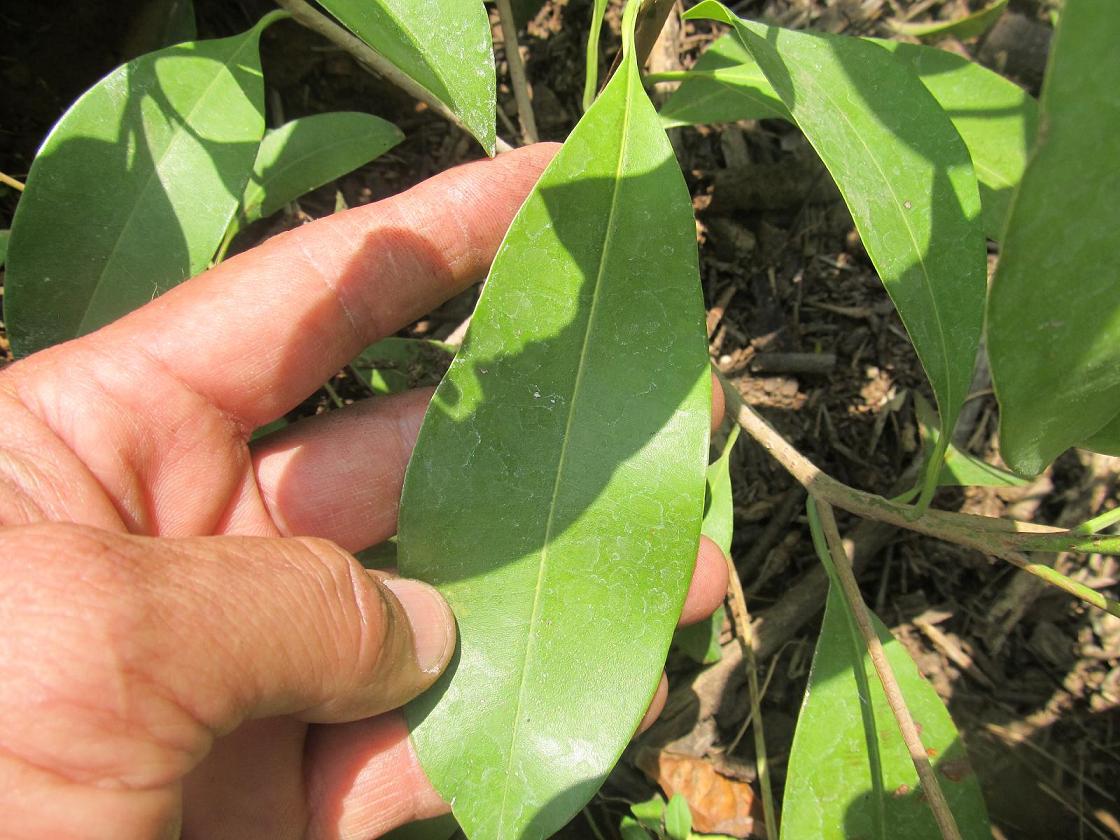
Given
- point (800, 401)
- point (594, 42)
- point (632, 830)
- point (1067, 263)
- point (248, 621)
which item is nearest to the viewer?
point (1067, 263)

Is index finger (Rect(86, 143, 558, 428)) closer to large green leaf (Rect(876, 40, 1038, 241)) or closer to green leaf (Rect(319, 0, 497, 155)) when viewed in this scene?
green leaf (Rect(319, 0, 497, 155))

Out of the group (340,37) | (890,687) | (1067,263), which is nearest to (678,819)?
(890,687)

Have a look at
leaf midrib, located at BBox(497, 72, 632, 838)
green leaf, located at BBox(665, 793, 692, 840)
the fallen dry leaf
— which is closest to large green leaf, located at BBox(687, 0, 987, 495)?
leaf midrib, located at BBox(497, 72, 632, 838)

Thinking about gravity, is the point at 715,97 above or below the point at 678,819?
above

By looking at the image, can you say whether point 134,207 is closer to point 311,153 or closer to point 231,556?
point 311,153

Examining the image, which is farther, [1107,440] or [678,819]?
[678,819]

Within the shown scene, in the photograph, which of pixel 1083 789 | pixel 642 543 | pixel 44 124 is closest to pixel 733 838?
pixel 1083 789

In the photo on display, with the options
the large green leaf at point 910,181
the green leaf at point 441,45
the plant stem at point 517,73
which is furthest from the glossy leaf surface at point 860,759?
the plant stem at point 517,73
